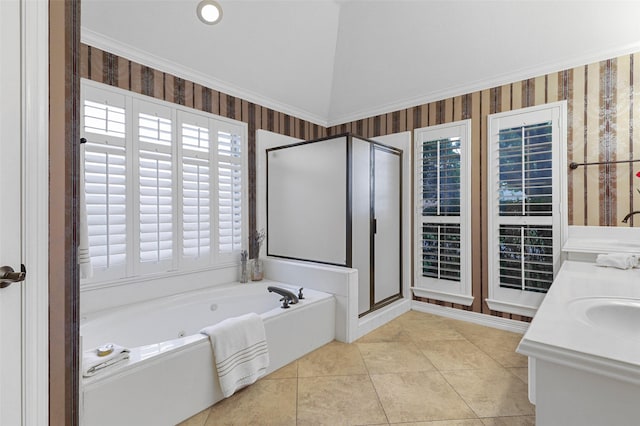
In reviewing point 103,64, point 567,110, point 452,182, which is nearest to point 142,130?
point 103,64

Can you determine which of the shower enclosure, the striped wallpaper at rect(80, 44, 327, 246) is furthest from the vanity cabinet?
the striped wallpaper at rect(80, 44, 327, 246)

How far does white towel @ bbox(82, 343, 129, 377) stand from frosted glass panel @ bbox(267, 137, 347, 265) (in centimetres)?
183

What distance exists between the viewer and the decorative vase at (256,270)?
3297mm

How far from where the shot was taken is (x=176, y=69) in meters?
2.78

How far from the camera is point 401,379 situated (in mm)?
2172

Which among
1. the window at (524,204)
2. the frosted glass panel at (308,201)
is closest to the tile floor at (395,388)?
the window at (524,204)

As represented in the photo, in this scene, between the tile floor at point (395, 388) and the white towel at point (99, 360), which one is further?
the tile floor at point (395, 388)

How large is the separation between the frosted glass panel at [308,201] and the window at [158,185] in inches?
14.3

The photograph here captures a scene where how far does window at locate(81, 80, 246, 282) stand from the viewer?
234cm

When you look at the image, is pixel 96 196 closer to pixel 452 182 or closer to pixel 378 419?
pixel 378 419

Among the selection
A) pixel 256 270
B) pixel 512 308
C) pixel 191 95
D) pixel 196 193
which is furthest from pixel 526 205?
pixel 191 95

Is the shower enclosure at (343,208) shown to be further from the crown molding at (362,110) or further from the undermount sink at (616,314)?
the undermount sink at (616,314)

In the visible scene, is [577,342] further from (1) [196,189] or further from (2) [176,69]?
(2) [176,69]
